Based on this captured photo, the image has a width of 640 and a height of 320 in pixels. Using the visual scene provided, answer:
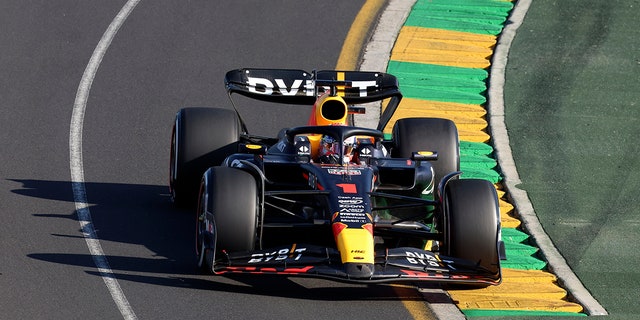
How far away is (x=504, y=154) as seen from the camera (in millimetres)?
15695

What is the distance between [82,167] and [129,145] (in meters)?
0.96

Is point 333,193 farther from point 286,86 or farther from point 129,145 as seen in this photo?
point 129,145

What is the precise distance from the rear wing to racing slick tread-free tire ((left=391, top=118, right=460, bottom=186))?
53 centimetres

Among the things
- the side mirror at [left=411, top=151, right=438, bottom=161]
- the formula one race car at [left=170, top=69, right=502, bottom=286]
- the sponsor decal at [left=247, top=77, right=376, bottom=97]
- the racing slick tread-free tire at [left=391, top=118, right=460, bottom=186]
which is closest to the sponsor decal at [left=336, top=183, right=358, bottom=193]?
the formula one race car at [left=170, top=69, right=502, bottom=286]

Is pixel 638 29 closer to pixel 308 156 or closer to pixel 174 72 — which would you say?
pixel 174 72

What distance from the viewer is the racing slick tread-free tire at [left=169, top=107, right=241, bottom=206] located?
1342cm

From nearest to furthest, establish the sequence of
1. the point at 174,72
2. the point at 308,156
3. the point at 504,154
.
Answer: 1. the point at 308,156
2. the point at 504,154
3. the point at 174,72

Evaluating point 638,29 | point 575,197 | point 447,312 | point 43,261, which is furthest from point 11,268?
point 638,29

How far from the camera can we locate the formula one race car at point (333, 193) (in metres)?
10.9

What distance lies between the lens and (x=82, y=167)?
48.8 feet

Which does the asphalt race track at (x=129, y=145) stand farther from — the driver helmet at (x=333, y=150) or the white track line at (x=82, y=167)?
the driver helmet at (x=333, y=150)

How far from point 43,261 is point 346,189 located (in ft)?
8.86

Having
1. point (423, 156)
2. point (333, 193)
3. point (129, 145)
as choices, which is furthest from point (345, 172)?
point (129, 145)

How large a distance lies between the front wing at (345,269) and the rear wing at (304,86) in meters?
3.10
